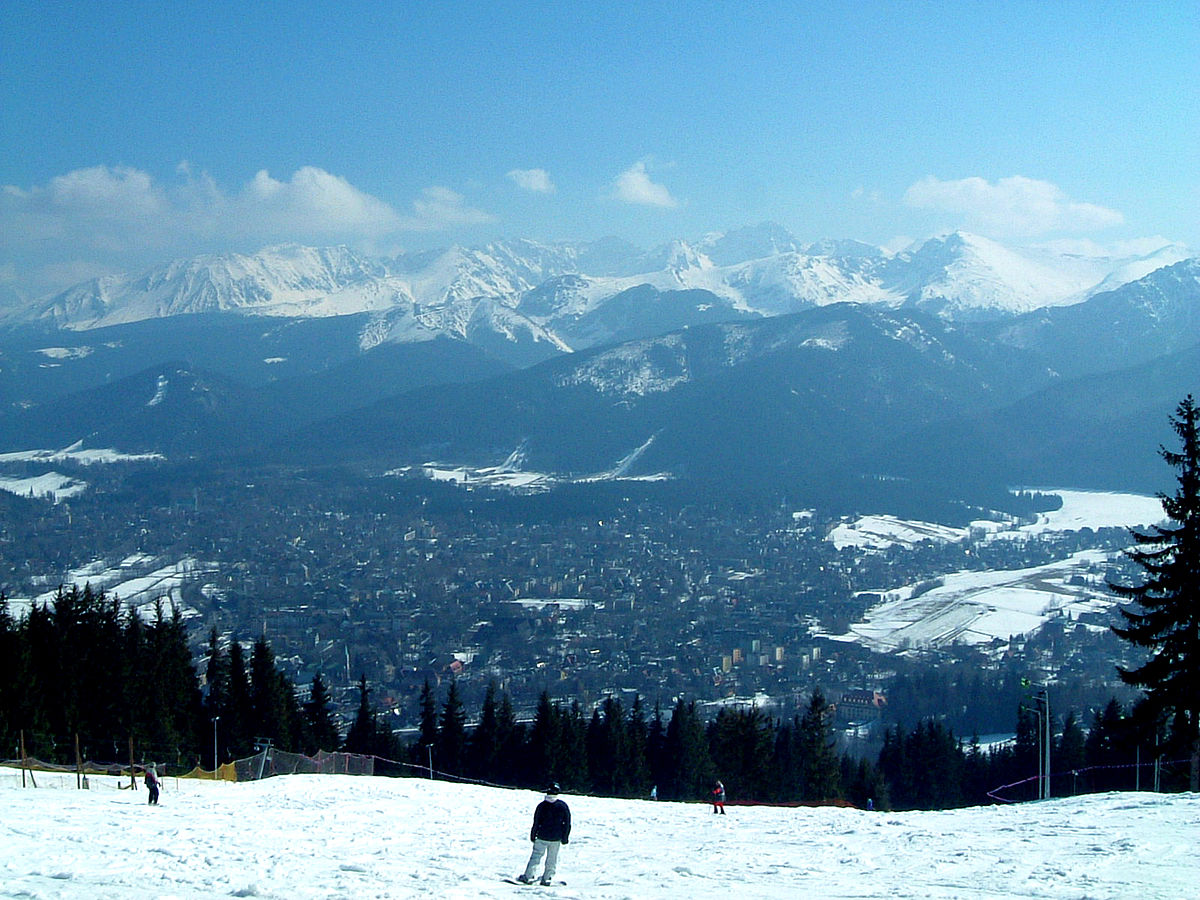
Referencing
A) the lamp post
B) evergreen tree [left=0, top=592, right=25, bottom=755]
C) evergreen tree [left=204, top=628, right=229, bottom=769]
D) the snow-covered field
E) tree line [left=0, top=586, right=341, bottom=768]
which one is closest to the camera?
the lamp post

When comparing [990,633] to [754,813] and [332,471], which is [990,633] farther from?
[332,471]

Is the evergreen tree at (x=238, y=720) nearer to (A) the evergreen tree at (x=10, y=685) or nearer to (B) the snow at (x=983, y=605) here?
(A) the evergreen tree at (x=10, y=685)

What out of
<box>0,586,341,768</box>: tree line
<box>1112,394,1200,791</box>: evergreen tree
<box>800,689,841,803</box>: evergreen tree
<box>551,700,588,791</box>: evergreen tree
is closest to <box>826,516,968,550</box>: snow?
<box>800,689,841,803</box>: evergreen tree

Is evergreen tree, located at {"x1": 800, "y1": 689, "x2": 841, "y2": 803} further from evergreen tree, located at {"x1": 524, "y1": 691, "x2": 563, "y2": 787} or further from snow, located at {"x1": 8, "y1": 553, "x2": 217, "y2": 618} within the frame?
snow, located at {"x1": 8, "y1": 553, "x2": 217, "y2": 618}

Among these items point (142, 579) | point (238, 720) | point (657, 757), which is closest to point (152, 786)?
point (238, 720)

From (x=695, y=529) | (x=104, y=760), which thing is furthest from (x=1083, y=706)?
(x=695, y=529)

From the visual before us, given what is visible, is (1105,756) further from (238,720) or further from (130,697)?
Result: (130,697)
